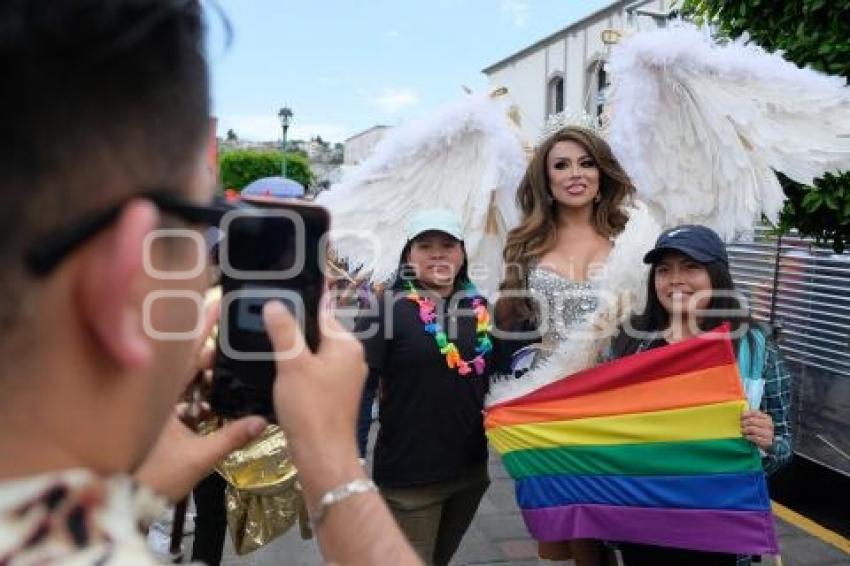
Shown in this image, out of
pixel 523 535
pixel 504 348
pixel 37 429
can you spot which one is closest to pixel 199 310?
pixel 37 429

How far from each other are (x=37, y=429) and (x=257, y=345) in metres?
0.42

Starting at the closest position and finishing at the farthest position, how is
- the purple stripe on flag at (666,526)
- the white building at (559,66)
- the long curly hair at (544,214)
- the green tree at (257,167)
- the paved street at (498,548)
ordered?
1. the purple stripe on flag at (666,526)
2. the long curly hair at (544,214)
3. the paved street at (498,548)
4. the white building at (559,66)
5. the green tree at (257,167)

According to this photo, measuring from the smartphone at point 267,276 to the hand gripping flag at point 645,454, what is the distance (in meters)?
1.81

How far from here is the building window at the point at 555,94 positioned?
79.8ft

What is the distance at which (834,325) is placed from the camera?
4727 mm

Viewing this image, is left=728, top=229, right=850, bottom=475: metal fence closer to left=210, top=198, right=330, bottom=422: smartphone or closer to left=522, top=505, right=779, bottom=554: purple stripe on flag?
left=522, top=505, right=779, bottom=554: purple stripe on flag

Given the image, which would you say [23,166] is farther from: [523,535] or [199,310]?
[523,535]

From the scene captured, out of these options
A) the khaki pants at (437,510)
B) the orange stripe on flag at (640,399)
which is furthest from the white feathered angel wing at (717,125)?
the khaki pants at (437,510)

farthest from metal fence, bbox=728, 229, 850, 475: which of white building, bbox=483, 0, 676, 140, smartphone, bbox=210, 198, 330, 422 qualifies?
white building, bbox=483, 0, 676, 140

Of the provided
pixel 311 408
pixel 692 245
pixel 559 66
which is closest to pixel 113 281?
pixel 311 408

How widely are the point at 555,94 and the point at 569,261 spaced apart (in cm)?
2266

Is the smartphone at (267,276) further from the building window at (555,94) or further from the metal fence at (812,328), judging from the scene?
the building window at (555,94)

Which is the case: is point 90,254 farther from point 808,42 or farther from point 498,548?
point 498,548

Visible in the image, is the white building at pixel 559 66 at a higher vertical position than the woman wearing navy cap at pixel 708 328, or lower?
higher
